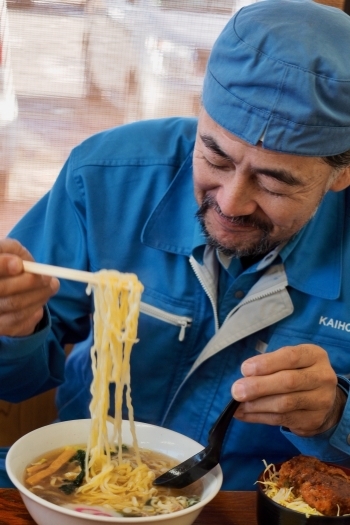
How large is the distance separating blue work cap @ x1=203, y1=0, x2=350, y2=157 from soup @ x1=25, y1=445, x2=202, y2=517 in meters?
0.75

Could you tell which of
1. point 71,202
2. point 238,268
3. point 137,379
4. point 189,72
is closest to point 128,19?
point 189,72

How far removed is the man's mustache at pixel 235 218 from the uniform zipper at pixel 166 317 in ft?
0.91

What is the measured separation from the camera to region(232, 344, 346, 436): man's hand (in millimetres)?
1480

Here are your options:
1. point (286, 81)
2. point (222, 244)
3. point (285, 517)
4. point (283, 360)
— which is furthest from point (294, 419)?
point (286, 81)

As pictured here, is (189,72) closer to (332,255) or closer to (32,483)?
(332,255)

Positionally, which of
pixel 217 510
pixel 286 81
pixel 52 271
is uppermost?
pixel 286 81

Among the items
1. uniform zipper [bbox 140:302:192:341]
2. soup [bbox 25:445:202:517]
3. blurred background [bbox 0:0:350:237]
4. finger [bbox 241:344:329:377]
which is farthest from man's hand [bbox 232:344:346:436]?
blurred background [bbox 0:0:350:237]

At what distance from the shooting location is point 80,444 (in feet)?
5.23

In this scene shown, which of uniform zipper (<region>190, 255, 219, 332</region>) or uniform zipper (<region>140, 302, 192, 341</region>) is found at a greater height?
uniform zipper (<region>190, 255, 219, 332</region>)

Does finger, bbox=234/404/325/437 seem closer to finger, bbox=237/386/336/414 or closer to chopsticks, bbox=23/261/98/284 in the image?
finger, bbox=237/386/336/414

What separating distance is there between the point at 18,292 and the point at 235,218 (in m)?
0.57

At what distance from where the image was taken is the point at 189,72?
280 centimetres

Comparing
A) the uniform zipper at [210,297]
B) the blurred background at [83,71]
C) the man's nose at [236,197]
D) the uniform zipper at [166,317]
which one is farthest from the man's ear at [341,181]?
the blurred background at [83,71]

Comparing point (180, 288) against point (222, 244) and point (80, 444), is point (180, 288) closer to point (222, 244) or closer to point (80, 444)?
point (222, 244)
